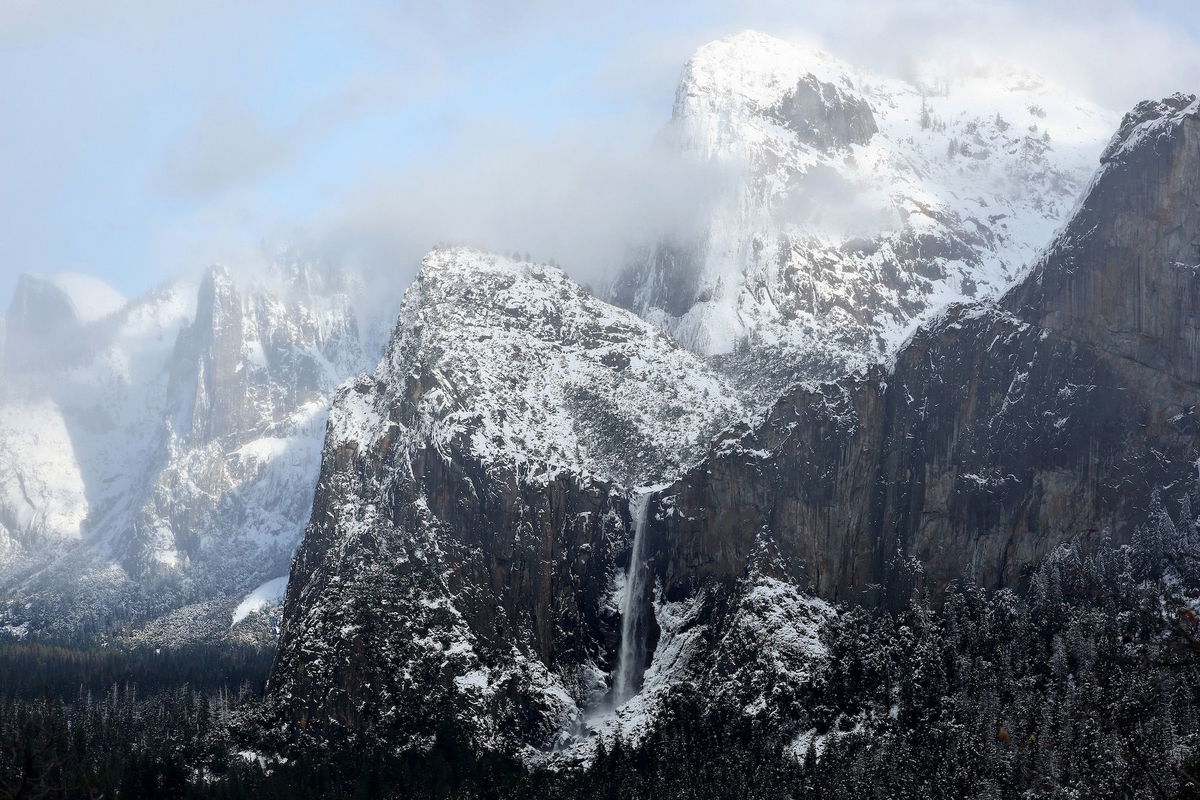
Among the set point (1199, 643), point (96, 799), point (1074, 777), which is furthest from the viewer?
point (1074, 777)

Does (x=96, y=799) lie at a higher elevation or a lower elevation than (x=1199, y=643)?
lower

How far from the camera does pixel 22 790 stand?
252ft

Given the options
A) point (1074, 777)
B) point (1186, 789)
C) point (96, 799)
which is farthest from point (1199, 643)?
→ point (1074, 777)

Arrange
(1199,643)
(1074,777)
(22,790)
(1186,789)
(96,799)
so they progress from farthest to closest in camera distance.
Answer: (1074,777) < (1186,789) < (96,799) < (22,790) < (1199,643)

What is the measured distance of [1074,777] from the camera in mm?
191250

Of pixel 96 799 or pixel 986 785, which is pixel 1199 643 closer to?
pixel 96 799

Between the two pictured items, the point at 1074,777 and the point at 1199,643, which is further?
the point at 1074,777

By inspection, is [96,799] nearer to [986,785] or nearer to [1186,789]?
[1186,789]

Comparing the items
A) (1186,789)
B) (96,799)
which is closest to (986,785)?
(1186,789)

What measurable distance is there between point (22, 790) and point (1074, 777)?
5792 inches

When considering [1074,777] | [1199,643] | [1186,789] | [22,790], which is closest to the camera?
[1199,643]

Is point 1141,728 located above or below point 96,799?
above

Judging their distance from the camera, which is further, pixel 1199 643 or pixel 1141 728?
pixel 1141 728

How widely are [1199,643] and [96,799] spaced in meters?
68.4
